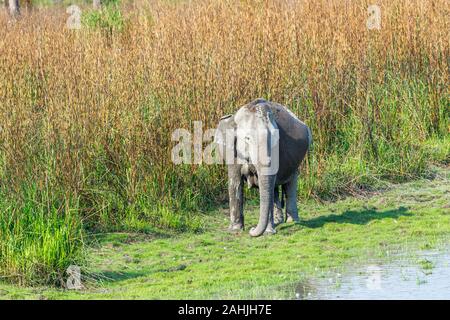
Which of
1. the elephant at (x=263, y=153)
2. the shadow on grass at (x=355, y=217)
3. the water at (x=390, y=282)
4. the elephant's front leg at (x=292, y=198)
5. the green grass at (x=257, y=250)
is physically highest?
the elephant at (x=263, y=153)

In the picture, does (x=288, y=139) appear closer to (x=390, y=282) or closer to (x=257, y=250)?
(x=257, y=250)

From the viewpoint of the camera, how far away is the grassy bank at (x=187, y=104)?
8.65m

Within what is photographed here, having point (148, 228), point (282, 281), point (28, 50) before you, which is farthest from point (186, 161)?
point (282, 281)

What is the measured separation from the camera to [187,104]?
1012 centimetres

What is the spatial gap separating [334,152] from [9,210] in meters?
4.09

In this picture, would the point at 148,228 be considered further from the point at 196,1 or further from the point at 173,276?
the point at 196,1

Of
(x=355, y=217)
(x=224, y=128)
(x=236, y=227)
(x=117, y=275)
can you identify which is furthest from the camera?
(x=355, y=217)

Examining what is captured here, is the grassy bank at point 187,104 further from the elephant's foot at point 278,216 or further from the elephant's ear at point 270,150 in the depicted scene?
the elephant's ear at point 270,150

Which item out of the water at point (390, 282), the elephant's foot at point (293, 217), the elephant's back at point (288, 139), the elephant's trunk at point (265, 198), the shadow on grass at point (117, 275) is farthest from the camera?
the elephant's foot at point (293, 217)

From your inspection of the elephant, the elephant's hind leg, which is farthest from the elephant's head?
the elephant's hind leg

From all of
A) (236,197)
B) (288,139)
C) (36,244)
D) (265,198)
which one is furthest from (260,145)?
(36,244)

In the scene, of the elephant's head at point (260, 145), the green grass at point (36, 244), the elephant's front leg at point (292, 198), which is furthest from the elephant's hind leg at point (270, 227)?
the green grass at point (36, 244)

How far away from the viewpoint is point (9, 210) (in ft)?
26.0

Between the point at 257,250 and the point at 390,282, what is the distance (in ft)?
4.75
